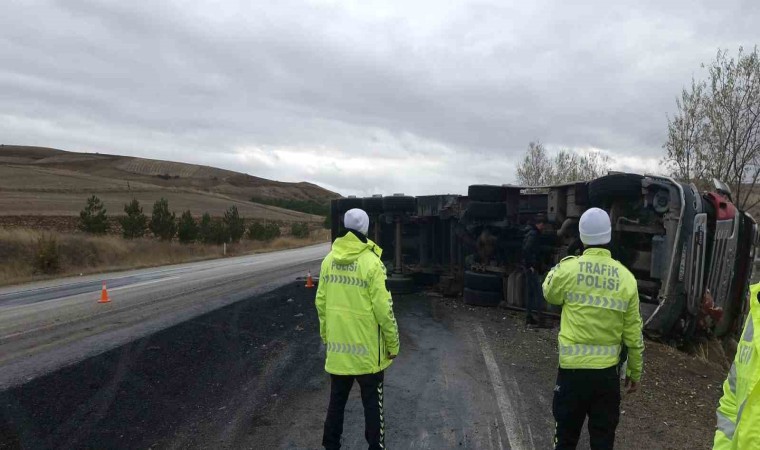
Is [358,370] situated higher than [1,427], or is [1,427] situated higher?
[358,370]

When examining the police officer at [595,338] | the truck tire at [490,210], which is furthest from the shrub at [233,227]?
the police officer at [595,338]

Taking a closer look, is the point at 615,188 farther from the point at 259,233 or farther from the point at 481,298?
the point at 259,233

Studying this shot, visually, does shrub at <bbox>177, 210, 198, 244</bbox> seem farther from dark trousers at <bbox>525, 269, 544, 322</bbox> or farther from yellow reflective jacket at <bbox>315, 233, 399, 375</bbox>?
yellow reflective jacket at <bbox>315, 233, 399, 375</bbox>

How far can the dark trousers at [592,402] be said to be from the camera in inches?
131

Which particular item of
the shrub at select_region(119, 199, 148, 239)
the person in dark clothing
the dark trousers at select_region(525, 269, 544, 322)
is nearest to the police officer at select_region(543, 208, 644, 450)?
the person in dark clothing

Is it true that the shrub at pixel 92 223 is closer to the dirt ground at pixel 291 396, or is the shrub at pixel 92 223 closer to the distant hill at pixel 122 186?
the distant hill at pixel 122 186

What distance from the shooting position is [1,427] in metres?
4.62

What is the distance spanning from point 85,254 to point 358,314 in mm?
24658

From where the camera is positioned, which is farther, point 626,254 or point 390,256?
point 390,256

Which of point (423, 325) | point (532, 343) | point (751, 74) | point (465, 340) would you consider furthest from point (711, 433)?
point (751, 74)

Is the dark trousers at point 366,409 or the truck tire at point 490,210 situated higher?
the truck tire at point 490,210

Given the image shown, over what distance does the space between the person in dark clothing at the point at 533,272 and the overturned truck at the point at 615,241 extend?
253 millimetres

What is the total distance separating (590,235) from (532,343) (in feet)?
15.0

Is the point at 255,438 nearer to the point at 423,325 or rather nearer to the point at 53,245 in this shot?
the point at 423,325
